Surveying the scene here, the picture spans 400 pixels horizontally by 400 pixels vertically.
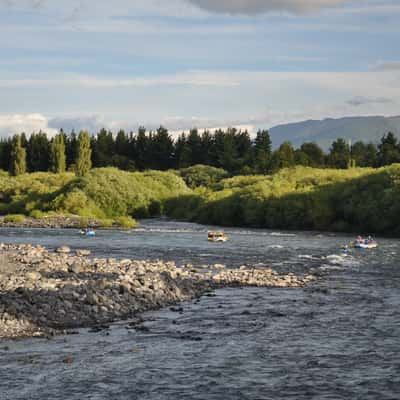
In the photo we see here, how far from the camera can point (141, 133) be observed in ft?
510

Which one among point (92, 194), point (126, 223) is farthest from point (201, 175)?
point (126, 223)

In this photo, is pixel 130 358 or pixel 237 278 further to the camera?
pixel 237 278

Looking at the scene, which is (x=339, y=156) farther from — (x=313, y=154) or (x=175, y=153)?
(x=175, y=153)

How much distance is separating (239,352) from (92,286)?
9.35 metres

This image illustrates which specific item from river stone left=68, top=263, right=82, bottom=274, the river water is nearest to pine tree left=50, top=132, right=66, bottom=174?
river stone left=68, top=263, right=82, bottom=274

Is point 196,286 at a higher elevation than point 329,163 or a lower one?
lower

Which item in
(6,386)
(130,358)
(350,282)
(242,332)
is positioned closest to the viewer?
(6,386)

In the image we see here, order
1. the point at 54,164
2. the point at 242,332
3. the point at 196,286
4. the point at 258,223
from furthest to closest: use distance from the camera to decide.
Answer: the point at 54,164 → the point at 258,223 → the point at 196,286 → the point at 242,332

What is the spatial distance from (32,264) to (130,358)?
61.3 ft

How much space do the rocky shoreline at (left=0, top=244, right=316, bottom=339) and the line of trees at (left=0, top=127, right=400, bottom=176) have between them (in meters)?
93.0

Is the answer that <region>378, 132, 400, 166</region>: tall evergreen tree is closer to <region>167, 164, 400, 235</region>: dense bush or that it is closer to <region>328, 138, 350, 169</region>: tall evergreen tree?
<region>328, 138, 350, 169</region>: tall evergreen tree

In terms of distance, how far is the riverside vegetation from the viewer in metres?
76.0

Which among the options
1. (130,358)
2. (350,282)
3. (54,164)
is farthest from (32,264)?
(54,164)

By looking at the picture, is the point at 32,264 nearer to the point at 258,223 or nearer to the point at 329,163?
the point at 258,223
